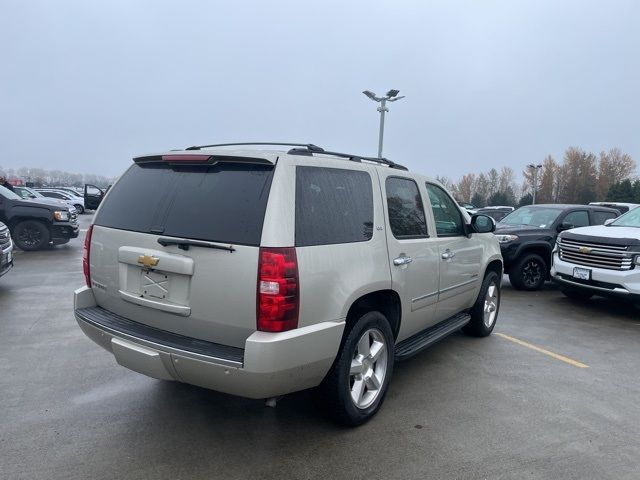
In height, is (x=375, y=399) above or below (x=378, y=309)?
below

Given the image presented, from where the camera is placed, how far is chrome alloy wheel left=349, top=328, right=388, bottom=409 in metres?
3.32

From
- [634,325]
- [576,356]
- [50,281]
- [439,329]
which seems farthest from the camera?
[50,281]

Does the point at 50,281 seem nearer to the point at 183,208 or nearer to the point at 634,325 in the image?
the point at 183,208

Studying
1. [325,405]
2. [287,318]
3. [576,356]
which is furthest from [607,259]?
[287,318]

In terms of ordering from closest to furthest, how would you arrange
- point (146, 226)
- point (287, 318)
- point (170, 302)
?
point (287, 318)
point (170, 302)
point (146, 226)

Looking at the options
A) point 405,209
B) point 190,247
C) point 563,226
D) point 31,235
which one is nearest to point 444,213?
point 405,209

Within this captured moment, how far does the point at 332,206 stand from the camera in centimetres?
317

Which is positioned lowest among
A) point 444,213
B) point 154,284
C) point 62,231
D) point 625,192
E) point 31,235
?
point 31,235

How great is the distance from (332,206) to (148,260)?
123cm

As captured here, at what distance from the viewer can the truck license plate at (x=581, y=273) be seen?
7119 mm

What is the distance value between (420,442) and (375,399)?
0.44m

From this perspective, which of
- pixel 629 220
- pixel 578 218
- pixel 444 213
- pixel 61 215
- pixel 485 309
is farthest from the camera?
pixel 61 215

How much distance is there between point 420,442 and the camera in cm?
318

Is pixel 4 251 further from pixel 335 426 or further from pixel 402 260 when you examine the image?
pixel 402 260
